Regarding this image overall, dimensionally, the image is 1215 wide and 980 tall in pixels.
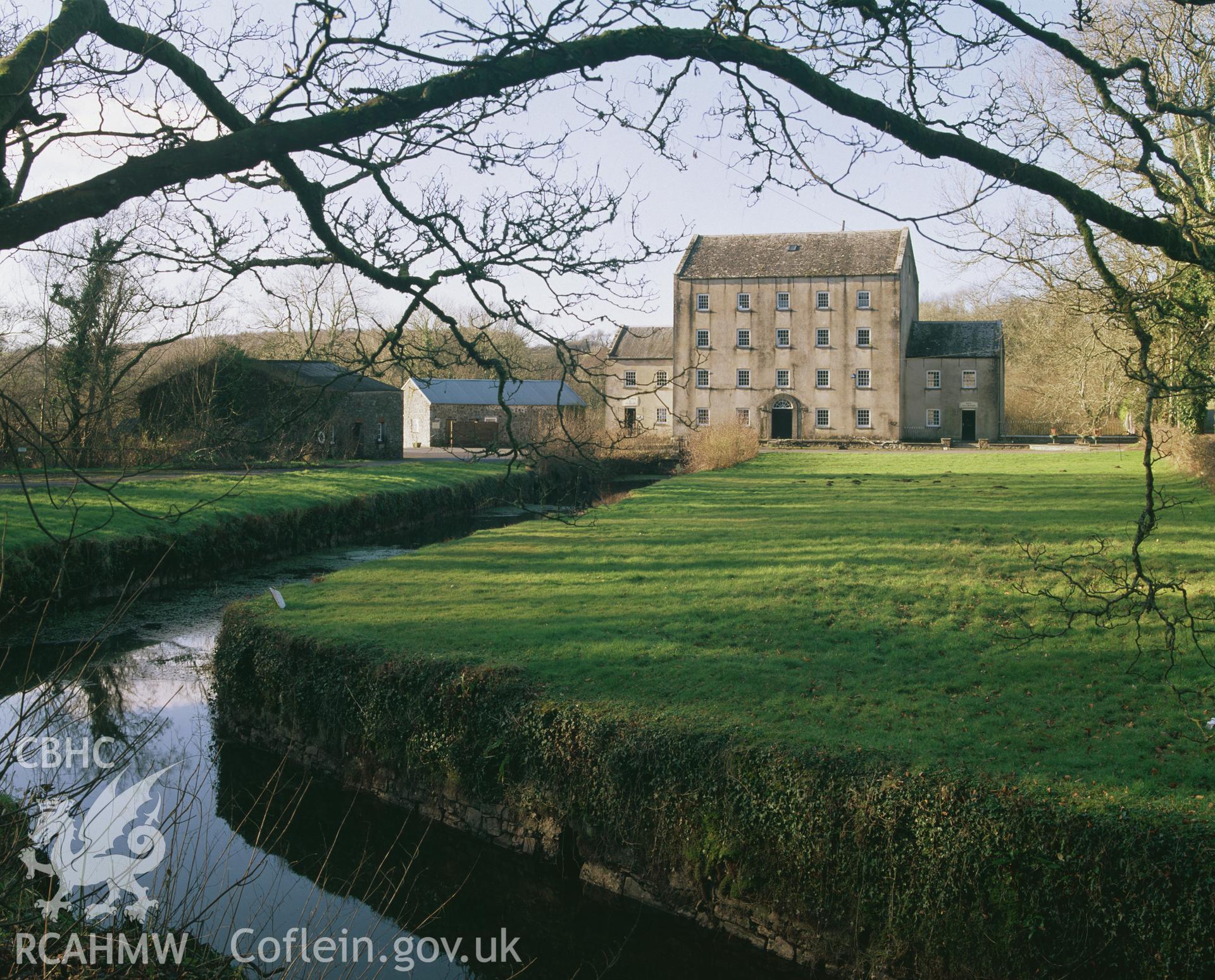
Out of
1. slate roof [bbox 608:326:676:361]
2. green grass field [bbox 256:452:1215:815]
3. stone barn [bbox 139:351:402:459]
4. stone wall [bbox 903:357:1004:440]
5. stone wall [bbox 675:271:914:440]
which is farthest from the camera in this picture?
slate roof [bbox 608:326:676:361]

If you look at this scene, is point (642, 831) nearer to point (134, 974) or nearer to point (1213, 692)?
point (134, 974)

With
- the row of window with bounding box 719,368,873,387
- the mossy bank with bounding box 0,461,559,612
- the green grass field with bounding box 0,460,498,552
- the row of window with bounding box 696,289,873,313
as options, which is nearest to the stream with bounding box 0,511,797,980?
the mossy bank with bounding box 0,461,559,612

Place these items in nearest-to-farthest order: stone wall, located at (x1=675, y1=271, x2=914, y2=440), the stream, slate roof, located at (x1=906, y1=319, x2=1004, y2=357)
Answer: the stream
stone wall, located at (x1=675, y1=271, x2=914, y2=440)
slate roof, located at (x1=906, y1=319, x2=1004, y2=357)

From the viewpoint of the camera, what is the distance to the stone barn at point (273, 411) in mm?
6121

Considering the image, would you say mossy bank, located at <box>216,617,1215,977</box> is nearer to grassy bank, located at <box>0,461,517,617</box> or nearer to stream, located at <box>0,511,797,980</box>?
stream, located at <box>0,511,797,980</box>

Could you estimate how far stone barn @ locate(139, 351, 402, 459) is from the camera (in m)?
6.12

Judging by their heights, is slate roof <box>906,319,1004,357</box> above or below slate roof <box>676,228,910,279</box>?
below

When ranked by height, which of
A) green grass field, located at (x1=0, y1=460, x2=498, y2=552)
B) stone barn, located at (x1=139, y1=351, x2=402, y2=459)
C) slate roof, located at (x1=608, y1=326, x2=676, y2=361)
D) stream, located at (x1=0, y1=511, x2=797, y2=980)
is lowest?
stream, located at (x1=0, y1=511, x2=797, y2=980)

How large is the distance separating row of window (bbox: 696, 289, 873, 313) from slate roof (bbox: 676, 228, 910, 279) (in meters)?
1.04

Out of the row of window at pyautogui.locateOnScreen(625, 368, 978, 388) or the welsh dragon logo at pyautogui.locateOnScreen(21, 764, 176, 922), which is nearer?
the welsh dragon logo at pyautogui.locateOnScreen(21, 764, 176, 922)

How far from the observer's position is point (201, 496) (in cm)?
2250

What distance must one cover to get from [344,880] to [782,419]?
51.4m

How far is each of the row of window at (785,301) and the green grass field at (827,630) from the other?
123 ft

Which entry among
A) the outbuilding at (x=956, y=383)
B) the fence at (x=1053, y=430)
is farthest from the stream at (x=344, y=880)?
the outbuilding at (x=956, y=383)
